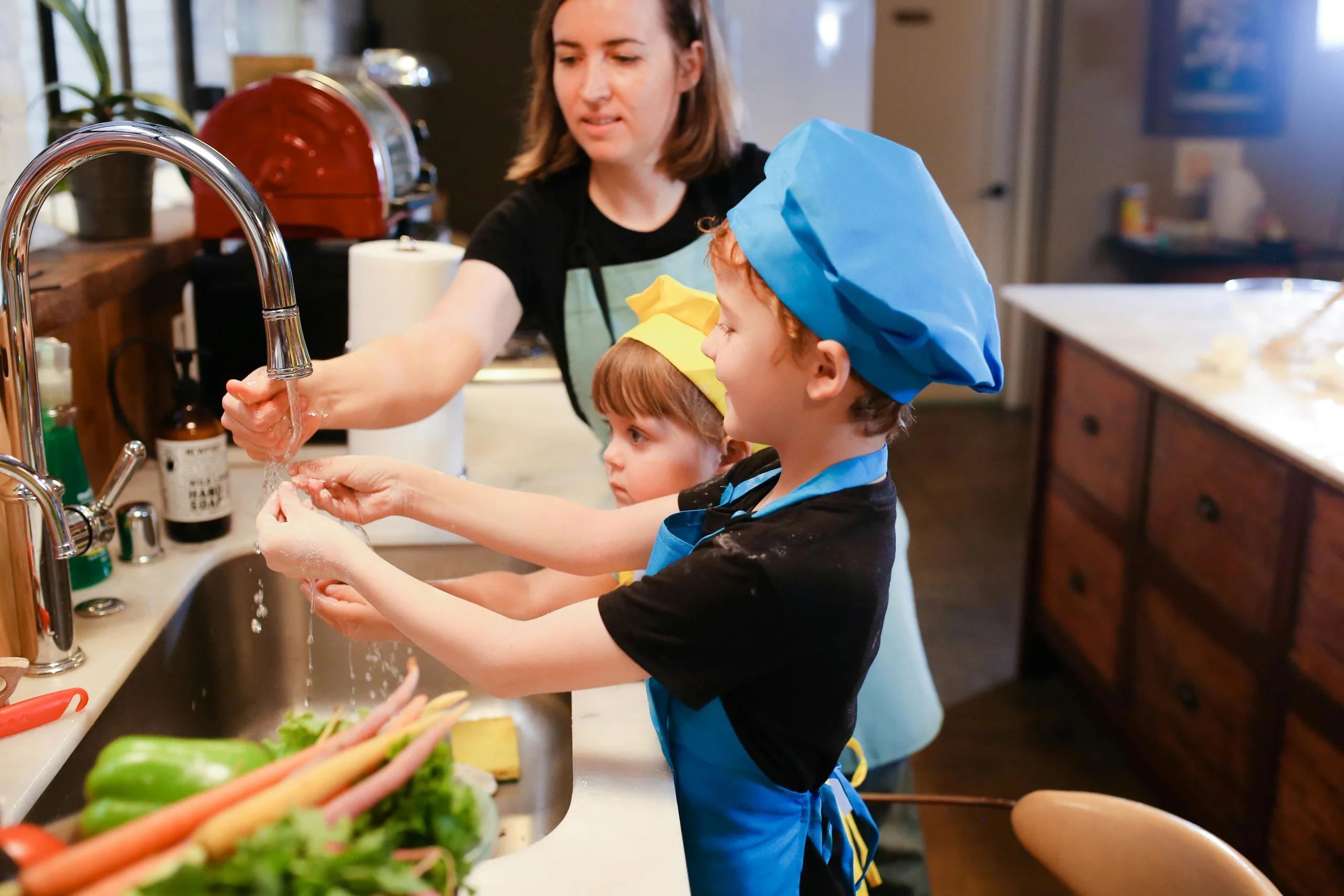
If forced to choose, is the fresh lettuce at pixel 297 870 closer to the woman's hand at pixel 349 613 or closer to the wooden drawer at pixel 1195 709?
the woman's hand at pixel 349 613

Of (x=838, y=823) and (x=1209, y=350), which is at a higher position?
(x=1209, y=350)

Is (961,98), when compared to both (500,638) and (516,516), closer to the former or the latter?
(516,516)

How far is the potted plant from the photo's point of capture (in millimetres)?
1747

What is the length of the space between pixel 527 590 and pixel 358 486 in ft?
0.78

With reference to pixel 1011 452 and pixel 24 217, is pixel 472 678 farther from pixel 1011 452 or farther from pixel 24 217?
pixel 1011 452

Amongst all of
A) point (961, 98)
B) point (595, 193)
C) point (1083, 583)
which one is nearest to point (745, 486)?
point (595, 193)

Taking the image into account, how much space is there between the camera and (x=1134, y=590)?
2332 mm

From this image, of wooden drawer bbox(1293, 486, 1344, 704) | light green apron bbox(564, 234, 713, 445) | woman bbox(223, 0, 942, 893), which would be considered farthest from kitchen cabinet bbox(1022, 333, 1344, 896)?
light green apron bbox(564, 234, 713, 445)

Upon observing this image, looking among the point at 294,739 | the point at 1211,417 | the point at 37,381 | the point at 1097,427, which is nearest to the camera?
the point at 294,739

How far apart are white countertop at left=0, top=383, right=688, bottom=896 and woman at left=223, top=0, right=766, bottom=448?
27 cm

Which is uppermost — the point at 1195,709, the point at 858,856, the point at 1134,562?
the point at 858,856

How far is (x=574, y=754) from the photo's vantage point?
98cm

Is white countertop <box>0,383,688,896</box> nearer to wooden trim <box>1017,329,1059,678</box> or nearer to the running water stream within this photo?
the running water stream

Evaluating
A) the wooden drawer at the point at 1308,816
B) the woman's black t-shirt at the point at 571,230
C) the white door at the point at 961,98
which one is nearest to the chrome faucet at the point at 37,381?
the woman's black t-shirt at the point at 571,230
